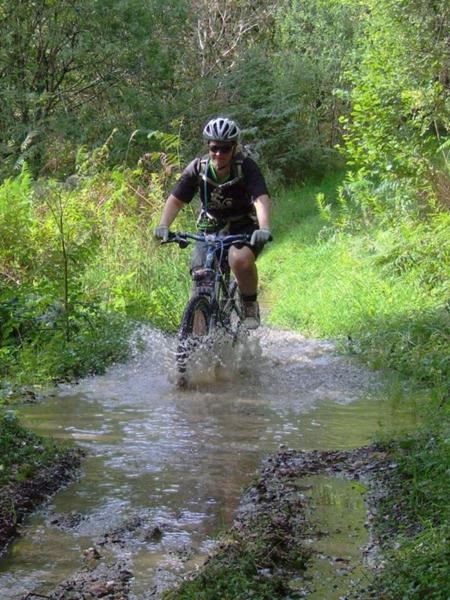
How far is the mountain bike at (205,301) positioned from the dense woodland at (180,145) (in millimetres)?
1059

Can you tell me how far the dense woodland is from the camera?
9.02 metres

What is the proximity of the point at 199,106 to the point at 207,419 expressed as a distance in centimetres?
1798

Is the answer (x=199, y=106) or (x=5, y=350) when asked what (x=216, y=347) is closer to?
(x=5, y=350)

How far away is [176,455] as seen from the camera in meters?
5.54

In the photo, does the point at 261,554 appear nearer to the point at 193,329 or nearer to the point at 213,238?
the point at 193,329

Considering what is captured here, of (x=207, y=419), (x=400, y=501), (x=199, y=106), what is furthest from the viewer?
(x=199, y=106)

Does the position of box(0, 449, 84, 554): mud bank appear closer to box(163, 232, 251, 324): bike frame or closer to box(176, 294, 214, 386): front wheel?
box(176, 294, 214, 386): front wheel

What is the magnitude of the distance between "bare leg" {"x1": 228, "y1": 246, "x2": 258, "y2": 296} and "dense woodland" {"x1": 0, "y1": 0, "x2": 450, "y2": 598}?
141 centimetres

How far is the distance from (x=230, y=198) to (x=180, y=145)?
11.9 metres

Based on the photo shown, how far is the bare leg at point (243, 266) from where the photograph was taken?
7684 mm

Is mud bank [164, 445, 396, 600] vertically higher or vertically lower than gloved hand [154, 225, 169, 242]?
lower

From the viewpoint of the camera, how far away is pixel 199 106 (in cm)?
2353

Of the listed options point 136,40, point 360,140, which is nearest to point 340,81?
point 136,40

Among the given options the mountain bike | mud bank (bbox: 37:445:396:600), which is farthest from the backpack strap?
mud bank (bbox: 37:445:396:600)
